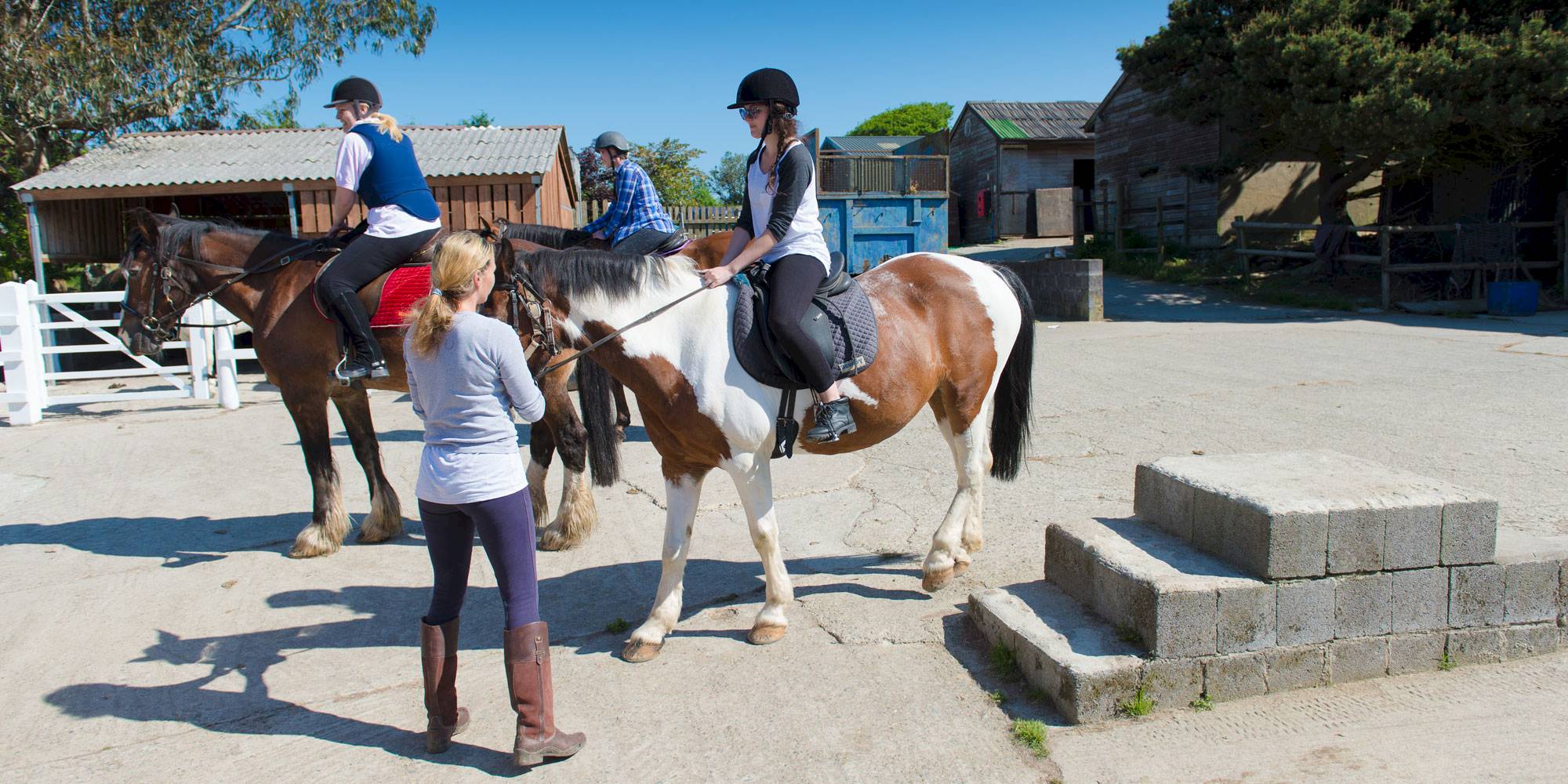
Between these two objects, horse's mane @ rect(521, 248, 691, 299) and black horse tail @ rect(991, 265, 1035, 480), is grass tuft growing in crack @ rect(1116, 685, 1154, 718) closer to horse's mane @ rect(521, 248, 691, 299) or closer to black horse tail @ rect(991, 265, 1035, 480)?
black horse tail @ rect(991, 265, 1035, 480)

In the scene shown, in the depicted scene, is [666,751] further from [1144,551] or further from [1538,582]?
[1538,582]

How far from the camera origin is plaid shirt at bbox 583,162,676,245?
23.3ft

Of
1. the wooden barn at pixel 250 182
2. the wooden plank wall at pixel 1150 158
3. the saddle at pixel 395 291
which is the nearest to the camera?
the saddle at pixel 395 291

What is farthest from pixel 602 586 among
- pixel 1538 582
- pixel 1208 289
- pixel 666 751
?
pixel 1208 289

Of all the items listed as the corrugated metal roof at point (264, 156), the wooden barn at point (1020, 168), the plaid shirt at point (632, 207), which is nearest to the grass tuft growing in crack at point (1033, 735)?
the plaid shirt at point (632, 207)

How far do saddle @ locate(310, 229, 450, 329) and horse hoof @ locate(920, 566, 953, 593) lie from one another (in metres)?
3.23

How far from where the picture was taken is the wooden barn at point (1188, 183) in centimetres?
2170

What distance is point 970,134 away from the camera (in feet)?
113

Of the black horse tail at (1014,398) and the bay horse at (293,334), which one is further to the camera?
the bay horse at (293,334)

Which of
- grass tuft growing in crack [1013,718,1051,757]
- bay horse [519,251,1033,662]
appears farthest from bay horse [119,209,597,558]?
grass tuft growing in crack [1013,718,1051,757]

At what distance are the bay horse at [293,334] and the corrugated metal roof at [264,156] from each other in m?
7.97

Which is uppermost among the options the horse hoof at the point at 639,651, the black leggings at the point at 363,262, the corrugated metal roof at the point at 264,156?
the corrugated metal roof at the point at 264,156

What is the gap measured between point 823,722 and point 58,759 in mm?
2659

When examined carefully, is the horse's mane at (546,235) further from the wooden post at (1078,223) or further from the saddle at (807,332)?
the wooden post at (1078,223)
